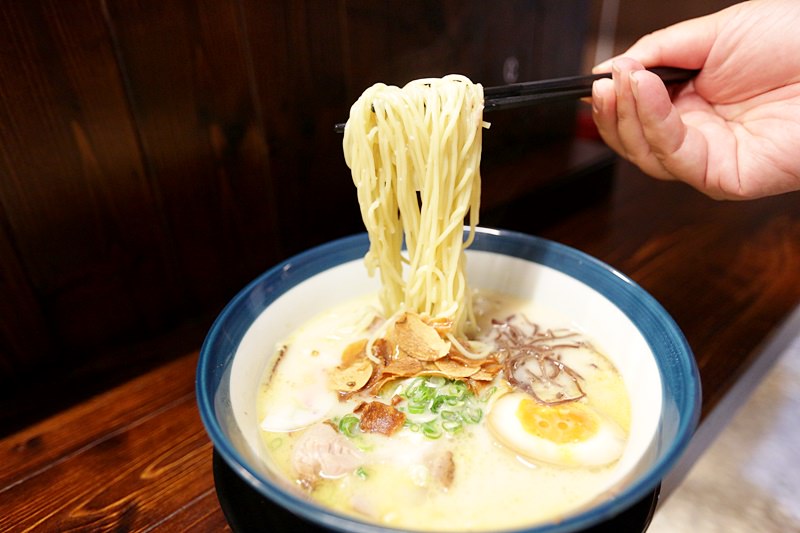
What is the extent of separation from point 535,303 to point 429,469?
65cm

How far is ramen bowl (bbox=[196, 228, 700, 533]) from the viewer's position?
96 cm

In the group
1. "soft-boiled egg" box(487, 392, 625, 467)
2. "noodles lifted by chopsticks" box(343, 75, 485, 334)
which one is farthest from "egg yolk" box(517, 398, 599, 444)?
"noodles lifted by chopsticks" box(343, 75, 485, 334)

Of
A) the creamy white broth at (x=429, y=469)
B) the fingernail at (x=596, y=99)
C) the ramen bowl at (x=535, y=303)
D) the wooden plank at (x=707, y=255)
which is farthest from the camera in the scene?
the wooden plank at (x=707, y=255)

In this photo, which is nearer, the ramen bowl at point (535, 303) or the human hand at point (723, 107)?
the ramen bowl at point (535, 303)

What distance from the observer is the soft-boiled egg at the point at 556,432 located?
1.20m

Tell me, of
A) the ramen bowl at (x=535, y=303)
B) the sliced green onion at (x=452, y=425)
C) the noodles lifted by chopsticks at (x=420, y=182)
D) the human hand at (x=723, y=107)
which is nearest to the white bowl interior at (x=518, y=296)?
the ramen bowl at (x=535, y=303)

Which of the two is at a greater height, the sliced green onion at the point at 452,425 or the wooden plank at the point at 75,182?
the wooden plank at the point at 75,182

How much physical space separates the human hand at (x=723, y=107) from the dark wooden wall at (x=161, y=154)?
0.72 metres

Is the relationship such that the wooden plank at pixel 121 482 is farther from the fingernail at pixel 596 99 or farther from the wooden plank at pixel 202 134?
the fingernail at pixel 596 99

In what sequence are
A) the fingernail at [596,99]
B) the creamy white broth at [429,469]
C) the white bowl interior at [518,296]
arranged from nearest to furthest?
the creamy white broth at [429,469]
the white bowl interior at [518,296]
the fingernail at [596,99]

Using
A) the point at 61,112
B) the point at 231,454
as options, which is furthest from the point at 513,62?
the point at 231,454

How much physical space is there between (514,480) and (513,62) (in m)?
1.73

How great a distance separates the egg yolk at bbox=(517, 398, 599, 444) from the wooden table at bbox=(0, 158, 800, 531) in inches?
19.8

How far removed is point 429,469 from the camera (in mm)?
1190
